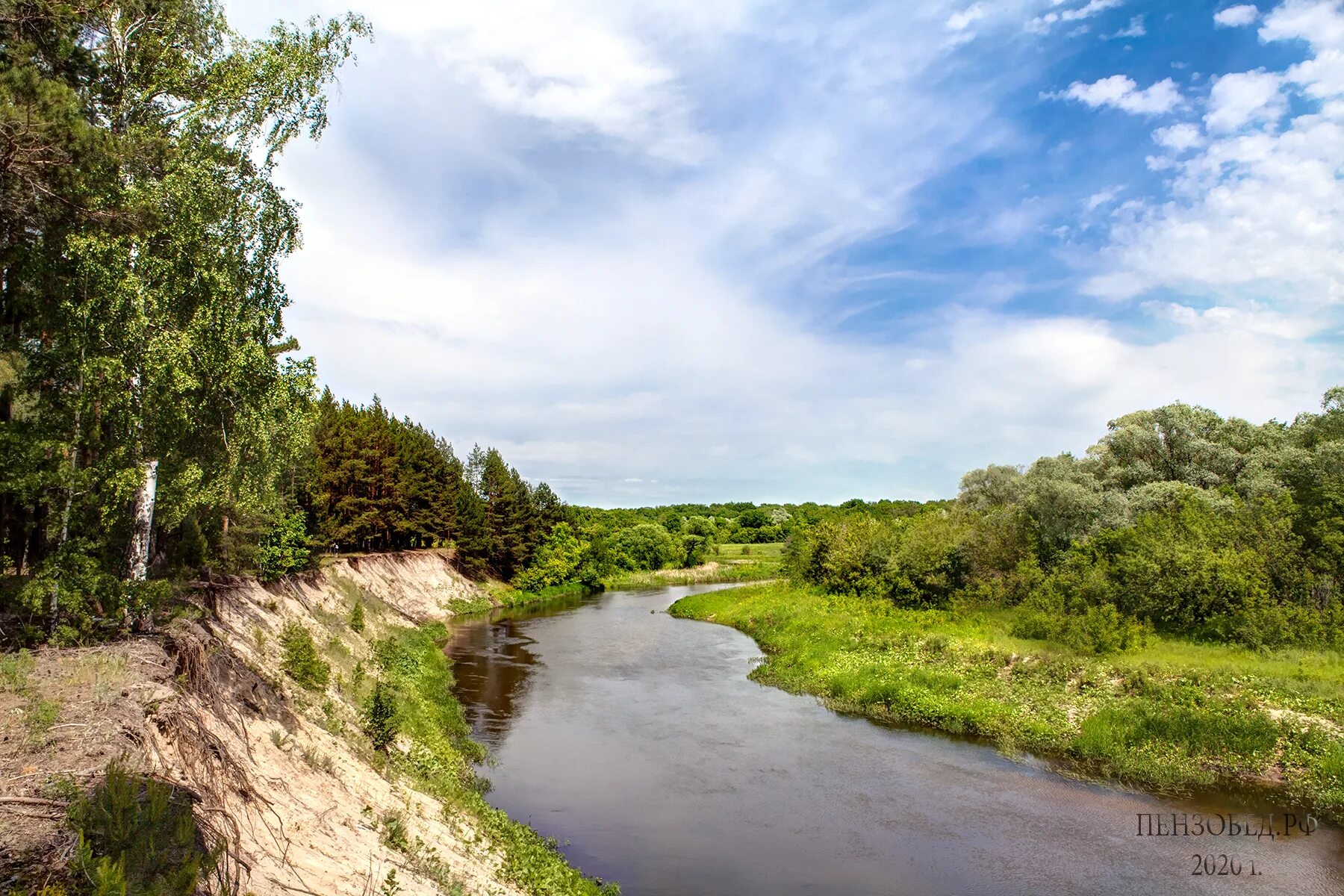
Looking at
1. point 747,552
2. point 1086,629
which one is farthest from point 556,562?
point 1086,629

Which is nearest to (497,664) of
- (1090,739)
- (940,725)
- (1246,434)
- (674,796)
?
(674,796)

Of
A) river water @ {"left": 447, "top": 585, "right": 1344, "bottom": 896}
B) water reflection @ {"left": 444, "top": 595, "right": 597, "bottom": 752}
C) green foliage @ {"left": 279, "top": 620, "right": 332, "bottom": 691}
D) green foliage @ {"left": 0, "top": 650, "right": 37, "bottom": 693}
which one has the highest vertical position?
green foliage @ {"left": 0, "top": 650, "right": 37, "bottom": 693}

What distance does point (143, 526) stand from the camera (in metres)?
13.8

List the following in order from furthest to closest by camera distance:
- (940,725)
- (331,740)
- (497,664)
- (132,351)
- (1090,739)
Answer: (497,664)
(940,725)
(1090,739)
(331,740)
(132,351)

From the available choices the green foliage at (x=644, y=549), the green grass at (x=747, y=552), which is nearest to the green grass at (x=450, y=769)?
the green foliage at (x=644, y=549)

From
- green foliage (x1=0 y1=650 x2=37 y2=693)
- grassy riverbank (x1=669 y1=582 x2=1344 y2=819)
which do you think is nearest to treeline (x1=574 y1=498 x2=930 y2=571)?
grassy riverbank (x1=669 y1=582 x2=1344 y2=819)

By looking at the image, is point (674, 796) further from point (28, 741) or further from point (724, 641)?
point (724, 641)

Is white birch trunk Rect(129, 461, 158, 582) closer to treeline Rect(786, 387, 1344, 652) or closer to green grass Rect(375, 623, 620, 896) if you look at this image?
green grass Rect(375, 623, 620, 896)

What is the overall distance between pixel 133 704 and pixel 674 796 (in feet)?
47.0

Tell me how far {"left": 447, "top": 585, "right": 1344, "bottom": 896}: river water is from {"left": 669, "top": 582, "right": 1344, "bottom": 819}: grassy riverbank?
1.42 meters

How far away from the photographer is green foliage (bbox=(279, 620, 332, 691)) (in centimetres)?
1812

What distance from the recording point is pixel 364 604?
39.0 meters

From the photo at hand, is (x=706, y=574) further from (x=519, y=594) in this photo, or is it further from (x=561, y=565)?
(x=519, y=594)

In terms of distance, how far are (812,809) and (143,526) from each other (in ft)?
56.7
